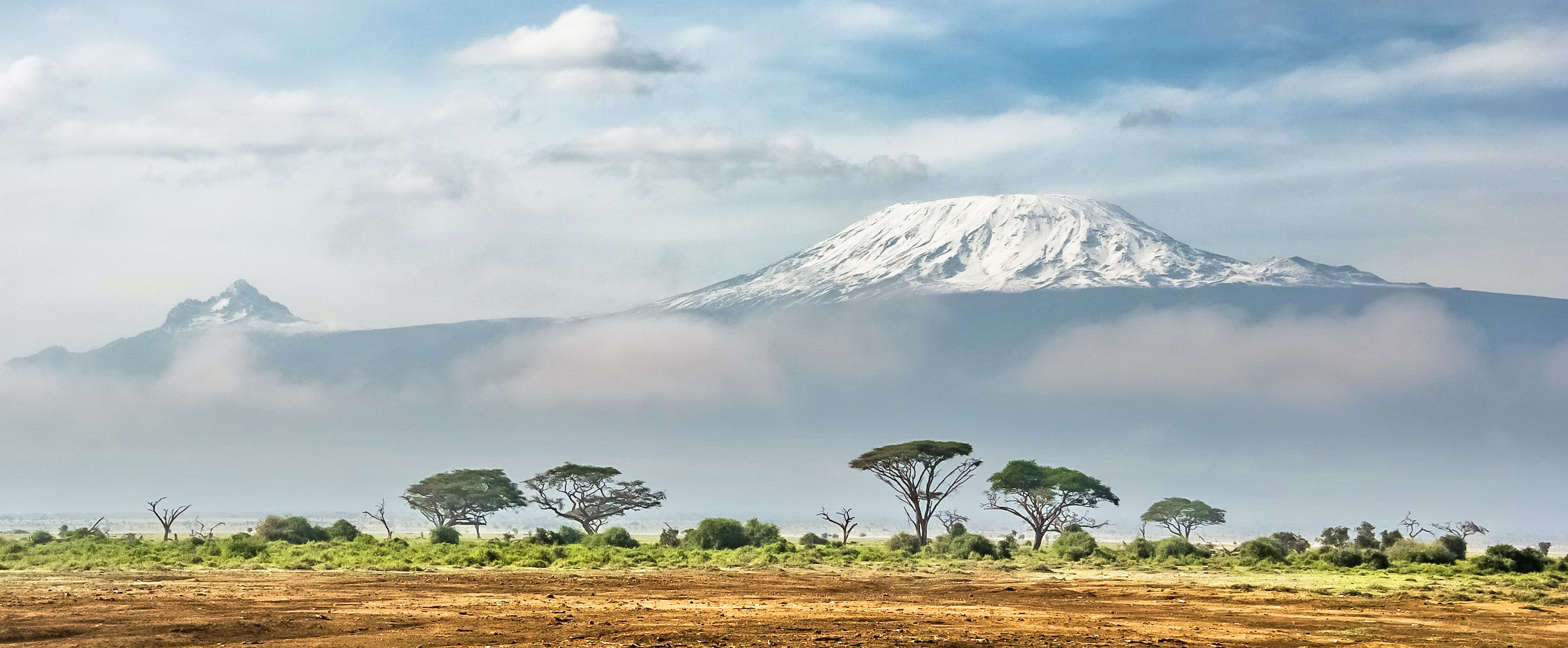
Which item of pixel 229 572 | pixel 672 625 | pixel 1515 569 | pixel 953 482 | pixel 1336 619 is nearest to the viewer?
pixel 672 625

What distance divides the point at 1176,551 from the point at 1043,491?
33.0 meters

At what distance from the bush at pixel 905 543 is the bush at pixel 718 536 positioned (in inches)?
276

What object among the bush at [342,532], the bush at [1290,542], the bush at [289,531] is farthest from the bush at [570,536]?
the bush at [1290,542]

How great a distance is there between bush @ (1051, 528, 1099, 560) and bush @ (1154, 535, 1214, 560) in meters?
2.83

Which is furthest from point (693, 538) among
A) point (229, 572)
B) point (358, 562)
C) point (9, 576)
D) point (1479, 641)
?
point (1479, 641)

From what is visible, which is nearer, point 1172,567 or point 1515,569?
point 1515,569

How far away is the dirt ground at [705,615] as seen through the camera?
22609mm

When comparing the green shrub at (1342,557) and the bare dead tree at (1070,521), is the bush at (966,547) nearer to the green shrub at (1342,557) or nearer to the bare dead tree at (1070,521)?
the green shrub at (1342,557)

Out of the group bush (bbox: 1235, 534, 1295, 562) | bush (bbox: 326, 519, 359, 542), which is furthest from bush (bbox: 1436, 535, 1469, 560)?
bush (bbox: 326, 519, 359, 542)

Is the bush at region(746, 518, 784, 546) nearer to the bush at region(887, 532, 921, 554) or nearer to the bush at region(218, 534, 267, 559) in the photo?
the bush at region(887, 532, 921, 554)

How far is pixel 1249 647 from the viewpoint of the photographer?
22406 millimetres

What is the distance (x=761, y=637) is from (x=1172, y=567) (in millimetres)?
28863

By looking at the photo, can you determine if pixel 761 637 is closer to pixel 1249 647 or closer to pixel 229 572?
pixel 1249 647

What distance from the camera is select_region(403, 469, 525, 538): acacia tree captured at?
98438 mm
